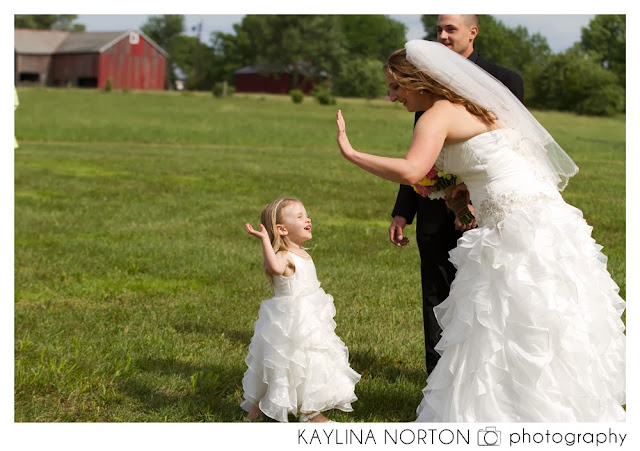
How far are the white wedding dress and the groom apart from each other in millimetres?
1022

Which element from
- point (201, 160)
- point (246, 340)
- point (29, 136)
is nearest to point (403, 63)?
point (246, 340)

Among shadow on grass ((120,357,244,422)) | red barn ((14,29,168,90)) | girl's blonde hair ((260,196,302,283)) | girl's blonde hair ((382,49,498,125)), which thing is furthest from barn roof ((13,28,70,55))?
girl's blonde hair ((382,49,498,125))

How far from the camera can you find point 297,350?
5707 mm

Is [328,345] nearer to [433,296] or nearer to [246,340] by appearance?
[433,296]

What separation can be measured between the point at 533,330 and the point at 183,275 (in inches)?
246

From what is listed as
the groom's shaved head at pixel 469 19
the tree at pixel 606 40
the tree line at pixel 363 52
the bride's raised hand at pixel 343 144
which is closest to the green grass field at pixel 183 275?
the bride's raised hand at pixel 343 144

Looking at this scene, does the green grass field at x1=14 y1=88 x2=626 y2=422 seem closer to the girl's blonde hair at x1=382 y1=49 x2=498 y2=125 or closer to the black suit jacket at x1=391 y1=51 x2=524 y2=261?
the black suit jacket at x1=391 y1=51 x2=524 y2=261

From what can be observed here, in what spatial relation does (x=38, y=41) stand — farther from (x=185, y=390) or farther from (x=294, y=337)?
(x=294, y=337)

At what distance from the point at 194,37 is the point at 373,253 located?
116m

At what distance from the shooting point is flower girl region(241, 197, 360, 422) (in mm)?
5719

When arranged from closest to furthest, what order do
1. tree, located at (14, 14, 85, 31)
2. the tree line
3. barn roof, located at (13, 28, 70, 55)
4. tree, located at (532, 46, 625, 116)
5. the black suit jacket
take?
the black suit jacket → tree, located at (532, 46, 625, 116) → the tree line → barn roof, located at (13, 28, 70, 55) → tree, located at (14, 14, 85, 31)

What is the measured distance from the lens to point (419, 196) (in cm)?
654

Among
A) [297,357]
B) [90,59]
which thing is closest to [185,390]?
[297,357]
